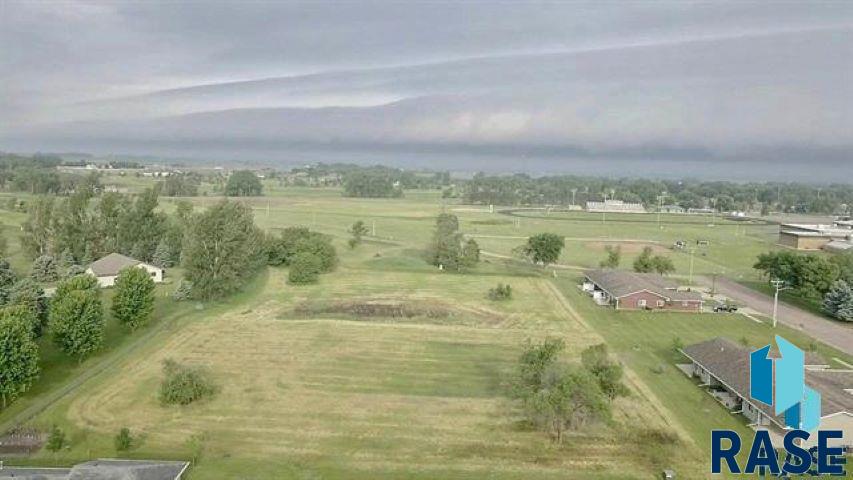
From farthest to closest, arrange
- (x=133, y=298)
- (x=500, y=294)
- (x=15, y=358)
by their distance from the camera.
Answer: (x=500, y=294)
(x=133, y=298)
(x=15, y=358)

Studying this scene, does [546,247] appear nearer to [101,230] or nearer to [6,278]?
[101,230]

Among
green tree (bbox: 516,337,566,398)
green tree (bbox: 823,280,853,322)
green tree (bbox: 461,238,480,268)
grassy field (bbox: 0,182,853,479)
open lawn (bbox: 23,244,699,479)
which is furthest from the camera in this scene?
green tree (bbox: 461,238,480,268)

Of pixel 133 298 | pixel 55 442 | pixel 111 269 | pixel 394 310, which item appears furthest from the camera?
pixel 111 269

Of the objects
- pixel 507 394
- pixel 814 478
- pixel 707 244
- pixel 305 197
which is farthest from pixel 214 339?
pixel 305 197

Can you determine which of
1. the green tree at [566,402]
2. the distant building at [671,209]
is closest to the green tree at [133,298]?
the green tree at [566,402]

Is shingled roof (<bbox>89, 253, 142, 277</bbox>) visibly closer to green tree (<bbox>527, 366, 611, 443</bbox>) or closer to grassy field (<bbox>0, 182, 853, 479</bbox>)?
grassy field (<bbox>0, 182, 853, 479</bbox>)

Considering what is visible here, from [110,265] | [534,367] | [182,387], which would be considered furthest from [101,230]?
[534,367]

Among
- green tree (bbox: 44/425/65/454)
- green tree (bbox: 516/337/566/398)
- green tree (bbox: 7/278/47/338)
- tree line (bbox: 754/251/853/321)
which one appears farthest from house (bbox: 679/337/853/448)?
green tree (bbox: 7/278/47/338)
